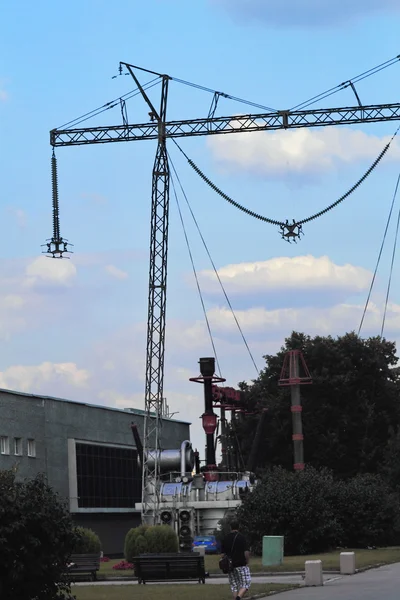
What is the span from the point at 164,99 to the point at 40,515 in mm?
48978

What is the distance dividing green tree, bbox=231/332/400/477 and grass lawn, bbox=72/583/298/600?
55.7m

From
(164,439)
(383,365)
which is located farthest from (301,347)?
(164,439)

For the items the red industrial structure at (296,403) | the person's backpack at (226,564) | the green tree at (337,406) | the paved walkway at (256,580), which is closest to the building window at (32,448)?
the red industrial structure at (296,403)

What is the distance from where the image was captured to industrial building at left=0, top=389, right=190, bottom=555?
64.6 m

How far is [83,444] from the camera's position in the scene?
72.4m

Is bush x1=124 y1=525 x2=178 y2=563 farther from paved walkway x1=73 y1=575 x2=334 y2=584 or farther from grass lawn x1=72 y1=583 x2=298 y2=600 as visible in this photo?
grass lawn x1=72 y1=583 x2=298 y2=600

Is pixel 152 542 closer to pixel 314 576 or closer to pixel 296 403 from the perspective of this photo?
pixel 314 576

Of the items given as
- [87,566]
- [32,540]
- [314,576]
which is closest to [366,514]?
[87,566]

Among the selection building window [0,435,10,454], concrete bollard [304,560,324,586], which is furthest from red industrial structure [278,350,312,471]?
concrete bollard [304,560,324,586]

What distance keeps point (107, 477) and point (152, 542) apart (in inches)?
1140

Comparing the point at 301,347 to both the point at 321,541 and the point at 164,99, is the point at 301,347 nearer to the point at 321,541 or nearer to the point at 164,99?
the point at 164,99

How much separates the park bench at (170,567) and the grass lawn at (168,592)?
1286mm

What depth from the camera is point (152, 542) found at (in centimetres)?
4794

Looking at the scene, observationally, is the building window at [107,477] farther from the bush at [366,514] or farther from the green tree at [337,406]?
the bush at [366,514]
